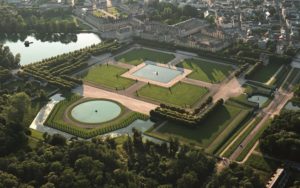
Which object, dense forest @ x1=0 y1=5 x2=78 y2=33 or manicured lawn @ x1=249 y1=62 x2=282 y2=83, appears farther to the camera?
dense forest @ x1=0 y1=5 x2=78 y2=33

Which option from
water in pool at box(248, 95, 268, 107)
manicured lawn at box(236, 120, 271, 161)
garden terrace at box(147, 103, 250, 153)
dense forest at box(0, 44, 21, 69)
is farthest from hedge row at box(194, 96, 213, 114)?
dense forest at box(0, 44, 21, 69)

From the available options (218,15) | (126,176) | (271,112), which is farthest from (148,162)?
(218,15)

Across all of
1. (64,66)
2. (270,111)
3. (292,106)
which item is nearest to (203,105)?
(270,111)

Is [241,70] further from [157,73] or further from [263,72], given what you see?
[157,73]

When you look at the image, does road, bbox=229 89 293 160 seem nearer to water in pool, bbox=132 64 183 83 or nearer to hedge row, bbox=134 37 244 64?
hedge row, bbox=134 37 244 64

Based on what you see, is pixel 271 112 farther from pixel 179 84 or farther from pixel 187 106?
pixel 179 84

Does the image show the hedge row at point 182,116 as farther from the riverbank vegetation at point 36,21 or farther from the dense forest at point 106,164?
the riverbank vegetation at point 36,21
